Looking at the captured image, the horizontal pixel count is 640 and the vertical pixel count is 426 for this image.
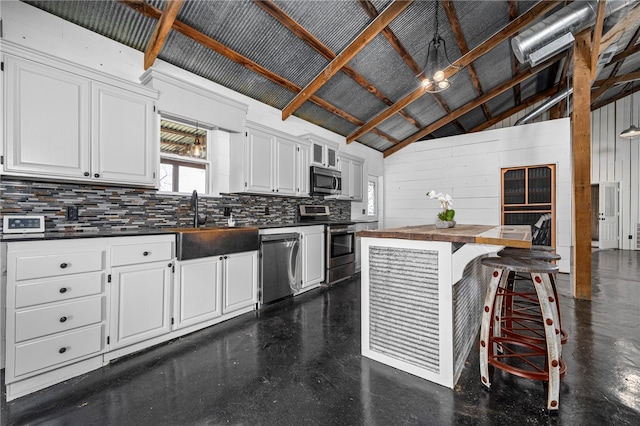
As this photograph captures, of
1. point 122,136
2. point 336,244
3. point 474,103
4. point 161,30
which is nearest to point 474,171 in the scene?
point 474,103

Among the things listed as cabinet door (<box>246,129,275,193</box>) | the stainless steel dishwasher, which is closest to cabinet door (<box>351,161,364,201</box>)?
cabinet door (<box>246,129,275,193</box>)

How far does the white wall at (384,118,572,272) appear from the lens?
203 inches

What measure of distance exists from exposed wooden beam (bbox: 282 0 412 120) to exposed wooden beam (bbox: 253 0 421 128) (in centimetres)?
16

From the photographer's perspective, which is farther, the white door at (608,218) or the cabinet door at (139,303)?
the white door at (608,218)

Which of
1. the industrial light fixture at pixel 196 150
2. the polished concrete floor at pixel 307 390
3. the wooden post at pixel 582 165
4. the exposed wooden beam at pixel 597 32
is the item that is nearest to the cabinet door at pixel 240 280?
the polished concrete floor at pixel 307 390

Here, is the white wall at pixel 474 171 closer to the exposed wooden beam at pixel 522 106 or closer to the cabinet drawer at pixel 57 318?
the exposed wooden beam at pixel 522 106

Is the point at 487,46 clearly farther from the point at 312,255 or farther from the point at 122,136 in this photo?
the point at 122,136

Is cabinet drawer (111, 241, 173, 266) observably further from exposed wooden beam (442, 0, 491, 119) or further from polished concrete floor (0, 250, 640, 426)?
exposed wooden beam (442, 0, 491, 119)

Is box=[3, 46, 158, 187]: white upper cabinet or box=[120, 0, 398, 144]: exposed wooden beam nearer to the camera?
box=[3, 46, 158, 187]: white upper cabinet

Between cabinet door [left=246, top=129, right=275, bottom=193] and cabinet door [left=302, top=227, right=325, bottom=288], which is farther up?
cabinet door [left=246, top=129, right=275, bottom=193]

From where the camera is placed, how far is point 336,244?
4.49 m

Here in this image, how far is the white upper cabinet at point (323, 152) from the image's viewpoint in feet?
15.1

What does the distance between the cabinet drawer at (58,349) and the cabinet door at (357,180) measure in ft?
15.3

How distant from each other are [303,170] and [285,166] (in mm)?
427
